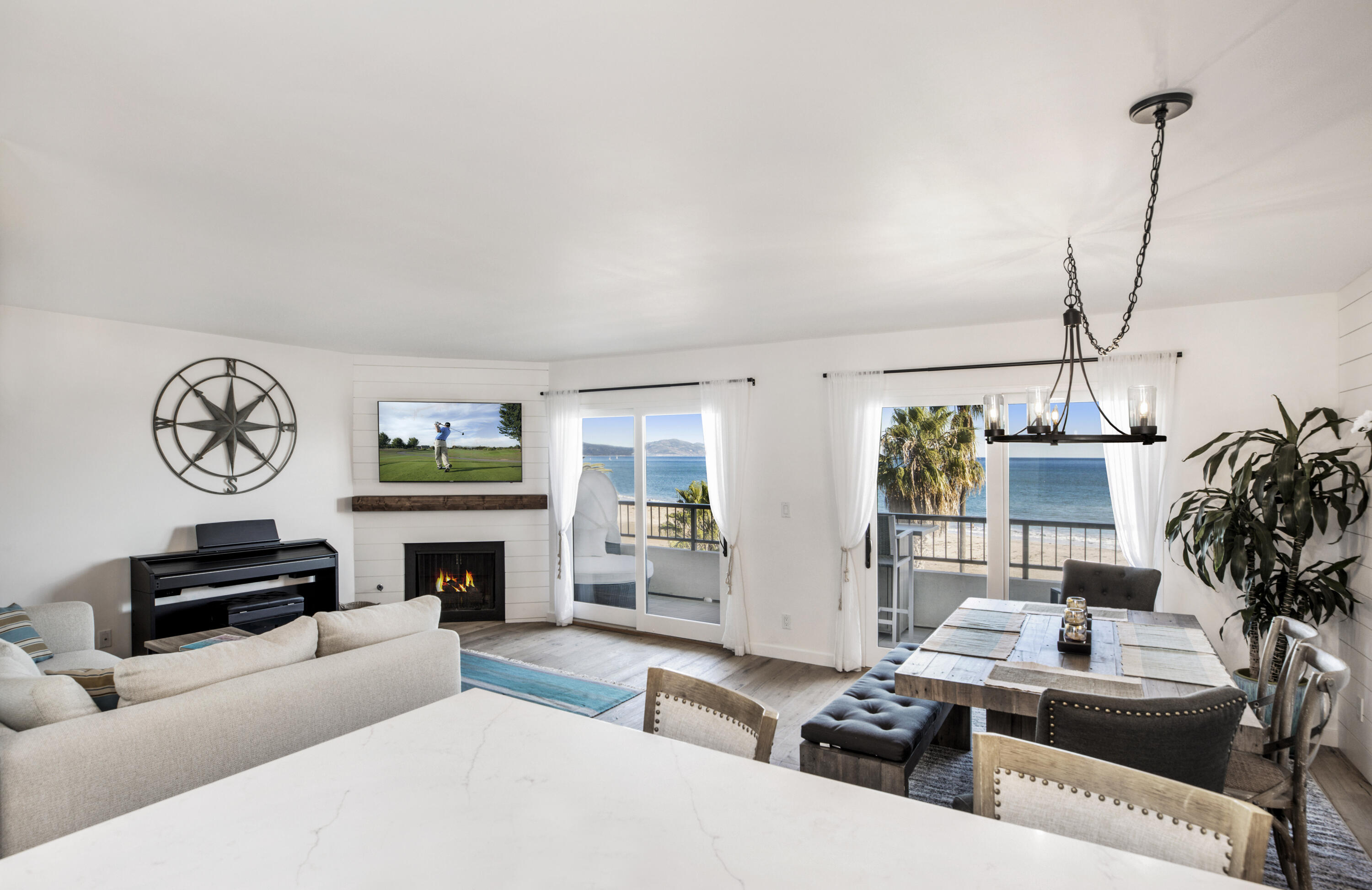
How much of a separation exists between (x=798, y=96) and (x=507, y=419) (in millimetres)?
5301

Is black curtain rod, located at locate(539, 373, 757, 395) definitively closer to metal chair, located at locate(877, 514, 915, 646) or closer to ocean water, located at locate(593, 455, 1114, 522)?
metal chair, located at locate(877, 514, 915, 646)

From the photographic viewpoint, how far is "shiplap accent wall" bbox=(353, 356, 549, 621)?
641cm

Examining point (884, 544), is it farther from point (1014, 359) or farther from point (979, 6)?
point (979, 6)

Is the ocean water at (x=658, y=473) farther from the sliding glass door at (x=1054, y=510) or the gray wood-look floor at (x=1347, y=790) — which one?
the gray wood-look floor at (x=1347, y=790)

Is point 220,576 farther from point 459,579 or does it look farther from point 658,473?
point 658,473

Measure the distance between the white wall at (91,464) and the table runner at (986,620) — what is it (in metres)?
5.14

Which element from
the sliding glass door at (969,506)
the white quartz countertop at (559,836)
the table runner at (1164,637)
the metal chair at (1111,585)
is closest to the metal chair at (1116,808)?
the white quartz countertop at (559,836)

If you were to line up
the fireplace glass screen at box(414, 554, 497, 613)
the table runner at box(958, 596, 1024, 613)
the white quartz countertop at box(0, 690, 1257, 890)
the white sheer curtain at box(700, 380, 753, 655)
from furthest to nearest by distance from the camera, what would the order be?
1. the fireplace glass screen at box(414, 554, 497, 613)
2. the white sheer curtain at box(700, 380, 753, 655)
3. the table runner at box(958, 596, 1024, 613)
4. the white quartz countertop at box(0, 690, 1257, 890)

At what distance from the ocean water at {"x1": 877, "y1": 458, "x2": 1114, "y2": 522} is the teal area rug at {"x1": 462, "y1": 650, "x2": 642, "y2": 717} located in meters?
2.73

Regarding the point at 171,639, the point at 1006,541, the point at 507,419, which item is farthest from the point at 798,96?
the point at 507,419

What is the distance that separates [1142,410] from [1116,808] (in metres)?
1.84

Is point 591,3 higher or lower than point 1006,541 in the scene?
higher

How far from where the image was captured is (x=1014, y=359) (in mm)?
4676

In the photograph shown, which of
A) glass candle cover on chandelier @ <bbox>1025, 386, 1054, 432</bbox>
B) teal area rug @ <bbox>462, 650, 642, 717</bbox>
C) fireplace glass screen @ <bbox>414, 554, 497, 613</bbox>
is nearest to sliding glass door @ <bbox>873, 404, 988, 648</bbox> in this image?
teal area rug @ <bbox>462, 650, 642, 717</bbox>
